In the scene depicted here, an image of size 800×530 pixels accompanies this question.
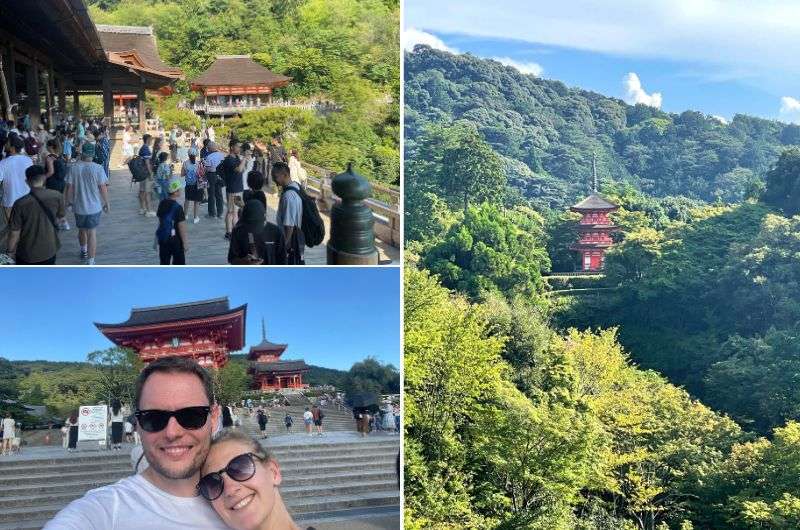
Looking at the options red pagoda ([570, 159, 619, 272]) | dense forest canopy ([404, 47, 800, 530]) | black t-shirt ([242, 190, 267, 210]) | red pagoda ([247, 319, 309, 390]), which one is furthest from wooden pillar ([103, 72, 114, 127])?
red pagoda ([570, 159, 619, 272])

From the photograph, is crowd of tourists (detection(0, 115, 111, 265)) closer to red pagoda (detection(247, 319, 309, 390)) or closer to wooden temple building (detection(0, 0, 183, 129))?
wooden temple building (detection(0, 0, 183, 129))

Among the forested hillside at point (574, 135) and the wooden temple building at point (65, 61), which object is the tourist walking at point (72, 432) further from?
the forested hillside at point (574, 135)

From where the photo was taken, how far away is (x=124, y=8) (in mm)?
4992

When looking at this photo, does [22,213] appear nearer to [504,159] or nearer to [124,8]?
[124,8]

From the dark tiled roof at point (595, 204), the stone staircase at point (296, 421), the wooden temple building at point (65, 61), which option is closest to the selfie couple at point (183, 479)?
the stone staircase at point (296, 421)

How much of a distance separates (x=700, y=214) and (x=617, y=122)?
60.4 inches

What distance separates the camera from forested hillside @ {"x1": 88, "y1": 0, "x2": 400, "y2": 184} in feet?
16.8

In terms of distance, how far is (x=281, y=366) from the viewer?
426cm

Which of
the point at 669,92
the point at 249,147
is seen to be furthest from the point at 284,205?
the point at 669,92

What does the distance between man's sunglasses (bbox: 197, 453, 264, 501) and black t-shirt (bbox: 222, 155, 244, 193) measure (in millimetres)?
1747

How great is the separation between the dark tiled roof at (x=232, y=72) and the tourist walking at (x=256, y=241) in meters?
0.87

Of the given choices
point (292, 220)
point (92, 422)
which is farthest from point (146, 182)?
point (92, 422)

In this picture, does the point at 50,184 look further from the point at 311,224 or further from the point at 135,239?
the point at 311,224

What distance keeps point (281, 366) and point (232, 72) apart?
5.41 ft
